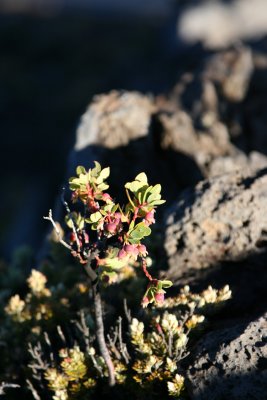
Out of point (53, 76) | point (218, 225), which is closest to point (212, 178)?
point (218, 225)

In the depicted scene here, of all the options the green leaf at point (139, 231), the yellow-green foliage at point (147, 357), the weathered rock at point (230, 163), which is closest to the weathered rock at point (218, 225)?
the yellow-green foliage at point (147, 357)

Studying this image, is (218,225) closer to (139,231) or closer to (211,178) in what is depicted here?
(211,178)

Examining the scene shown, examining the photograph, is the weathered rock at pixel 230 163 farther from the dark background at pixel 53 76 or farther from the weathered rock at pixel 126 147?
the dark background at pixel 53 76

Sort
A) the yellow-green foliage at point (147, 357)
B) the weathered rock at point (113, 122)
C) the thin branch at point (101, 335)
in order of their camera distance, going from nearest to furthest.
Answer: the thin branch at point (101, 335), the yellow-green foliage at point (147, 357), the weathered rock at point (113, 122)

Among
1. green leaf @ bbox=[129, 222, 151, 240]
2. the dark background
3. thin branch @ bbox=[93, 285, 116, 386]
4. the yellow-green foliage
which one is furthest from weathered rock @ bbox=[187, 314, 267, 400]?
the dark background

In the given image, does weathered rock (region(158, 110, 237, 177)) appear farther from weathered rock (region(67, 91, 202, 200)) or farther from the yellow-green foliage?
the yellow-green foliage

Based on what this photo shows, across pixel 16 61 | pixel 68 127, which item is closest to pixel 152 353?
pixel 68 127
